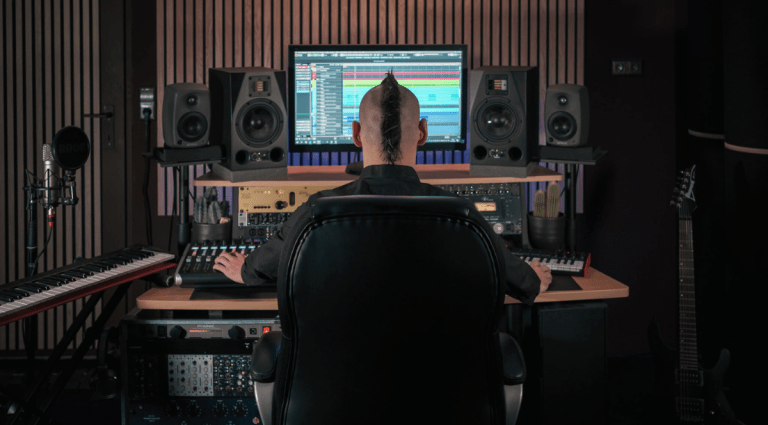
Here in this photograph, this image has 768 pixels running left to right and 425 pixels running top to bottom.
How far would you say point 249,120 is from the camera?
9.41 ft

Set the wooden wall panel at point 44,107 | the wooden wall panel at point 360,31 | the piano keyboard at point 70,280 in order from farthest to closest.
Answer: the wooden wall panel at point 44,107 → the wooden wall panel at point 360,31 → the piano keyboard at point 70,280

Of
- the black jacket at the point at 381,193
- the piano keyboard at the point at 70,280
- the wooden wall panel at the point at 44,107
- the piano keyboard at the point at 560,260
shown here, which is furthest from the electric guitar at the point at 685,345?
the wooden wall panel at the point at 44,107

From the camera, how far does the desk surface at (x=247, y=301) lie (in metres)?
2.36

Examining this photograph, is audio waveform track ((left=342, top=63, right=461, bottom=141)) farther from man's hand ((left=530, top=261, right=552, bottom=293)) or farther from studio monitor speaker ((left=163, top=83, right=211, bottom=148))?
man's hand ((left=530, top=261, right=552, bottom=293))

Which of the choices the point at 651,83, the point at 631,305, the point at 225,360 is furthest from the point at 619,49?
the point at 225,360

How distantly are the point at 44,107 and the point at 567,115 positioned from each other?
285 cm

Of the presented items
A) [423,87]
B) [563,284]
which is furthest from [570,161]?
[423,87]

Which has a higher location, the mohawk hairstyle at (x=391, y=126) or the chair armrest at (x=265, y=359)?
the mohawk hairstyle at (x=391, y=126)

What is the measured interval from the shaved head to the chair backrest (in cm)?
50

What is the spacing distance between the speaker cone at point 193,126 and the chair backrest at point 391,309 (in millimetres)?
A: 1531

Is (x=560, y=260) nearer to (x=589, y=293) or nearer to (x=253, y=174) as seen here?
(x=589, y=293)

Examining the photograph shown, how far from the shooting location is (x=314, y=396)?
4.95ft

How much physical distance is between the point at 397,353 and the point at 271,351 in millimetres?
597

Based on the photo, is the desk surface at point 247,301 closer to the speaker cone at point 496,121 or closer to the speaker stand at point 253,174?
the speaker stand at point 253,174
